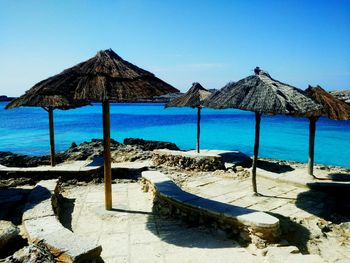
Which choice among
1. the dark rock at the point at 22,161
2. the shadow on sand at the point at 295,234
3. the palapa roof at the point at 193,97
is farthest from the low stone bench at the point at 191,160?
the dark rock at the point at 22,161

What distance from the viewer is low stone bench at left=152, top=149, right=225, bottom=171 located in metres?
10.2

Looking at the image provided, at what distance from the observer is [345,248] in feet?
15.8

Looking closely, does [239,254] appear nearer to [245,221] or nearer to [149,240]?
[245,221]

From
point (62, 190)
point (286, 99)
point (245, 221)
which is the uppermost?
point (286, 99)

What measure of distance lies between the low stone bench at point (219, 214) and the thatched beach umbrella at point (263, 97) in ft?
6.29

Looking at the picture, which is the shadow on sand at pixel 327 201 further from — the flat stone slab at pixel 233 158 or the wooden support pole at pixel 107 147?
the flat stone slab at pixel 233 158

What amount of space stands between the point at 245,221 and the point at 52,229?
2.74 meters

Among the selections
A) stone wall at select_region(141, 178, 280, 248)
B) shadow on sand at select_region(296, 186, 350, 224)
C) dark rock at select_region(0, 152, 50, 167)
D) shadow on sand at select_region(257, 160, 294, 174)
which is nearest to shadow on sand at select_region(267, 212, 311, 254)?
stone wall at select_region(141, 178, 280, 248)

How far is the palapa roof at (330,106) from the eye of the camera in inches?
285

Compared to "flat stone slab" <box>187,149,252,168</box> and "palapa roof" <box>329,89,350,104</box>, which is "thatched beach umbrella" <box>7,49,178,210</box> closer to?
"palapa roof" <box>329,89,350,104</box>

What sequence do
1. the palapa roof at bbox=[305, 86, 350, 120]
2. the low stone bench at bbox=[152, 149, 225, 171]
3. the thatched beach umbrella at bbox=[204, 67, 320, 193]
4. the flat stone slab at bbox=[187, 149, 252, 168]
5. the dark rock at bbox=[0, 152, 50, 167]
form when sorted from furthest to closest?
the dark rock at bbox=[0, 152, 50, 167], the flat stone slab at bbox=[187, 149, 252, 168], the low stone bench at bbox=[152, 149, 225, 171], the palapa roof at bbox=[305, 86, 350, 120], the thatched beach umbrella at bbox=[204, 67, 320, 193]

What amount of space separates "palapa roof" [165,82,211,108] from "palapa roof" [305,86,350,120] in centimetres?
469

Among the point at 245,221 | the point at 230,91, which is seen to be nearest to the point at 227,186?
the point at 230,91

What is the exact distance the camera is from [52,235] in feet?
13.3
